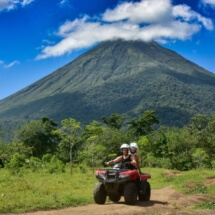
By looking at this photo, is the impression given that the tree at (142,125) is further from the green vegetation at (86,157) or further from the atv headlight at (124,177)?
the atv headlight at (124,177)

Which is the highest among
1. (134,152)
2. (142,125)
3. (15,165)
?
(142,125)

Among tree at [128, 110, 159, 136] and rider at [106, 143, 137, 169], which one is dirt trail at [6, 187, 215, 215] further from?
tree at [128, 110, 159, 136]

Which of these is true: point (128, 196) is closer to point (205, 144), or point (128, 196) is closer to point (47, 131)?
point (205, 144)

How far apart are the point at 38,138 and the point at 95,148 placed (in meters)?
15.7

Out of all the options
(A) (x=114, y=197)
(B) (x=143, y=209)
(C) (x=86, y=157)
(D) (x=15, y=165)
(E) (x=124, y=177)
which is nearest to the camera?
(B) (x=143, y=209)

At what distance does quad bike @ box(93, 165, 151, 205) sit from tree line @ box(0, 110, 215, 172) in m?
14.8

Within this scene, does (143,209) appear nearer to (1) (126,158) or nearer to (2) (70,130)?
(1) (126,158)

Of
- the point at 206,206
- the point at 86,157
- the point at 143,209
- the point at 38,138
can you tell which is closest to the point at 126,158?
the point at 143,209

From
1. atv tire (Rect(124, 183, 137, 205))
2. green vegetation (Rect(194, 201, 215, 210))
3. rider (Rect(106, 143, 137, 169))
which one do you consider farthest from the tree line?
A: green vegetation (Rect(194, 201, 215, 210))

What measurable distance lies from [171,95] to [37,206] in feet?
607

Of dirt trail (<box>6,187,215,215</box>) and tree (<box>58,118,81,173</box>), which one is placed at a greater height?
tree (<box>58,118,81,173</box>)

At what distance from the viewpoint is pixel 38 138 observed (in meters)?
48.7

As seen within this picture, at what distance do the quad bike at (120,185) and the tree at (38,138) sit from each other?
1455 inches

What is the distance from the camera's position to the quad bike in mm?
10828
